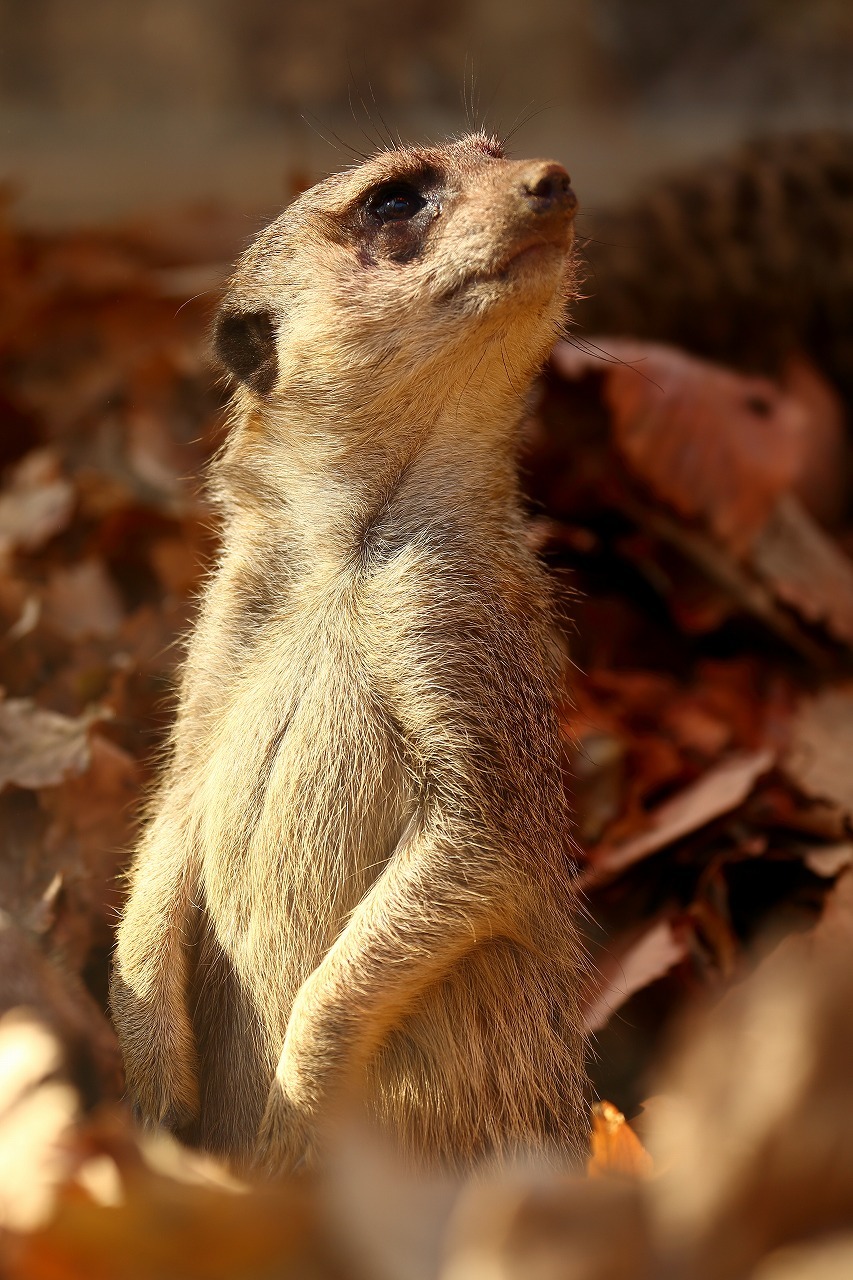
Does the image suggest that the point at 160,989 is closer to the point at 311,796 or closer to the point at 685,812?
the point at 311,796

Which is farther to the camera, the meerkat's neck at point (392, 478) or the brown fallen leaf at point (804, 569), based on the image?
the brown fallen leaf at point (804, 569)

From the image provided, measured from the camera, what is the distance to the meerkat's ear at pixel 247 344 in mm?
2771

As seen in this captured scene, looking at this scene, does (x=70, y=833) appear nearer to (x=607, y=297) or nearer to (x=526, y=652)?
(x=526, y=652)

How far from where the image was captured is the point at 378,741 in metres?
2.37

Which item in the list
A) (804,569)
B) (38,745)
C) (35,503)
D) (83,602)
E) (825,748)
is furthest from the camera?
(35,503)

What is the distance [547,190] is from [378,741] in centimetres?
103

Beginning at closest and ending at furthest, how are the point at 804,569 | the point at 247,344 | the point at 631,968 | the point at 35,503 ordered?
the point at 247,344 → the point at 631,968 → the point at 804,569 → the point at 35,503

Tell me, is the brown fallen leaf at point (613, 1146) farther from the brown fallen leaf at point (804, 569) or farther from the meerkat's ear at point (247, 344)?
the brown fallen leaf at point (804, 569)

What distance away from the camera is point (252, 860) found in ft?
8.01

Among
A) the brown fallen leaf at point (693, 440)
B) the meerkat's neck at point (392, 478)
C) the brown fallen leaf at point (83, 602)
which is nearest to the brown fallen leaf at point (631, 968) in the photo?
the meerkat's neck at point (392, 478)

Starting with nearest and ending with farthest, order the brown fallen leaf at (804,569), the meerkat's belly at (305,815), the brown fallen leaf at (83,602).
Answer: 1. the meerkat's belly at (305,815)
2. the brown fallen leaf at (83,602)
3. the brown fallen leaf at (804,569)

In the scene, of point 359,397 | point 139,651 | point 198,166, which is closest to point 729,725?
point 139,651

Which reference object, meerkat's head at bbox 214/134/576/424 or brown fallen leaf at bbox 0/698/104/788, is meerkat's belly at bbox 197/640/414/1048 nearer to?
meerkat's head at bbox 214/134/576/424

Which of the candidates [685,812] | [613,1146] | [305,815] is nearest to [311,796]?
[305,815]
